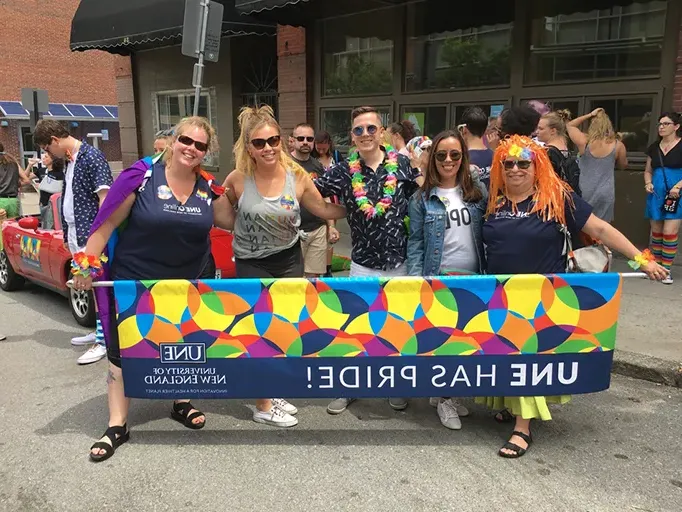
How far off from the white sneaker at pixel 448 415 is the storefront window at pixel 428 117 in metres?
6.01

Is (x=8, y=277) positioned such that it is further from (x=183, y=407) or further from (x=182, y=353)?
(x=182, y=353)

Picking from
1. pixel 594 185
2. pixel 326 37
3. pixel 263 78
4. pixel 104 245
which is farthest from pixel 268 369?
pixel 263 78

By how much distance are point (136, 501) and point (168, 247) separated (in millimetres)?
1332

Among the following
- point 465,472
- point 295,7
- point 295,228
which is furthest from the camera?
point 295,7

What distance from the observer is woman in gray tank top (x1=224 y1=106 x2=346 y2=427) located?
135 inches

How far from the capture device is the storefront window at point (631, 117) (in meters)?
7.23

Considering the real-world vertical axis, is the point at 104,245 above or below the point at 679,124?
below

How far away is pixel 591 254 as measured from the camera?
3.32 m

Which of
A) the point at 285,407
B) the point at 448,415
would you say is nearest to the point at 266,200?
the point at 285,407

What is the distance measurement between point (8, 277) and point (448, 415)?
608cm

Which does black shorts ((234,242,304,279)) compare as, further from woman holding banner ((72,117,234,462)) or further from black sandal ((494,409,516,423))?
black sandal ((494,409,516,423))

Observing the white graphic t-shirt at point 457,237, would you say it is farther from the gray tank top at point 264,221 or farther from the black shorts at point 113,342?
the black shorts at point 113,342

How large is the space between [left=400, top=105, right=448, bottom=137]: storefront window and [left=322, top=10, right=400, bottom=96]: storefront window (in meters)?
0.60

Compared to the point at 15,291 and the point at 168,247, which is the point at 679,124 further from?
the point at 15,291
